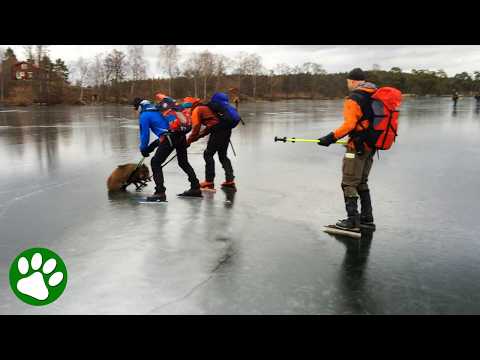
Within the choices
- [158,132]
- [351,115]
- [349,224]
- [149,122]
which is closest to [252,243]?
[349,224]

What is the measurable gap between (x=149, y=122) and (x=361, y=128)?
3.42m

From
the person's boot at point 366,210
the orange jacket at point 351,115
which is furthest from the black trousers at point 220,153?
the orange jacket at point 351,115

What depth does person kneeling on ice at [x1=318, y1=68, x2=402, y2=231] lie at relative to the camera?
506cm

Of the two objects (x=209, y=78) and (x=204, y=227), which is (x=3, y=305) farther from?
(x=209, y=78)

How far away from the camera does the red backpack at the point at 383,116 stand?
505 centimetres

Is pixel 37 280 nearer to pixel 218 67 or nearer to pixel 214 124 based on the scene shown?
pixel 214 124

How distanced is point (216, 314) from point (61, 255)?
2085 millimetres

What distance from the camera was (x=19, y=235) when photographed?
521cm

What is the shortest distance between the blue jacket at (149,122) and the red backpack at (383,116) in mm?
3353

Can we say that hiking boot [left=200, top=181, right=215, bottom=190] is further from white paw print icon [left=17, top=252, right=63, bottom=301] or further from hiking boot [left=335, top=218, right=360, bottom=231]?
white paw print icon [left=17, top=252, right=63, bottom=301]

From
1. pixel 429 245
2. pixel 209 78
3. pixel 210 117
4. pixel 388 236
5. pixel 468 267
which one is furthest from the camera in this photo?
pixel 209 78

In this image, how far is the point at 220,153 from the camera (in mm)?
8016

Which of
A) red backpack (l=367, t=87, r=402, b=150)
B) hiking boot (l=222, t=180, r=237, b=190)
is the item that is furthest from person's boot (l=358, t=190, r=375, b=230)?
hiking boot (l=222, t=180, r=237, b=190)

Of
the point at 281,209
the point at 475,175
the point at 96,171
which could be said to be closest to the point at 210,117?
the point at 281,209
